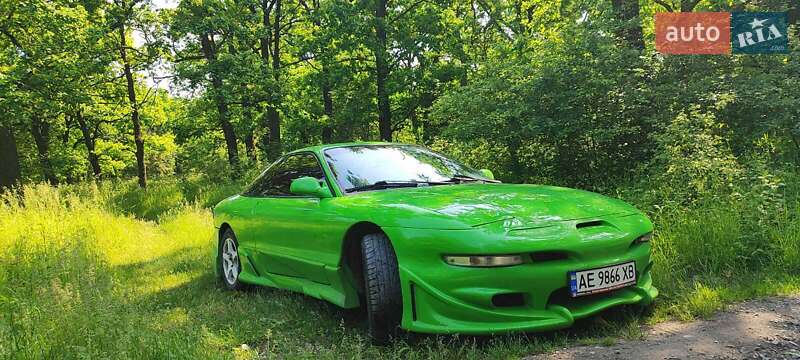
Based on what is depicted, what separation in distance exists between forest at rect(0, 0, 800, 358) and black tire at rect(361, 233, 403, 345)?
0.43 ft

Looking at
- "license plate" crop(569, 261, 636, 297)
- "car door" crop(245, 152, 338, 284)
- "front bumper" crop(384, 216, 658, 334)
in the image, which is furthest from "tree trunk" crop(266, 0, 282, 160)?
"license plate" crop(569, 261, 636, 297)

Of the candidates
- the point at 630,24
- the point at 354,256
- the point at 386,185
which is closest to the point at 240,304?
the point at 354,256

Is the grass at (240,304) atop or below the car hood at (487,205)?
below

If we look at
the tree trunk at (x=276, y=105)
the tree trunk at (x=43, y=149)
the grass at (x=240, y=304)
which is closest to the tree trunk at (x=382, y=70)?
the tree trunk at (x=276, y=105)

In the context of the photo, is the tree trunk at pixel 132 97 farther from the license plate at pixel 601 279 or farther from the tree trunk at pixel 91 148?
the license plate at pixel 601 279

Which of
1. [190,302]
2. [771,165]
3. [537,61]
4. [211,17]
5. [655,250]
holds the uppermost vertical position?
Answer: [211,17]

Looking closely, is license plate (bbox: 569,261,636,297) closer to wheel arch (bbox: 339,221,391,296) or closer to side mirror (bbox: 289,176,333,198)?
wheel arch (bbox: 339,221,391,296)

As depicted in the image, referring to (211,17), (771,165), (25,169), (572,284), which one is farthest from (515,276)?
(25,169)

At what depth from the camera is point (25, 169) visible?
26.1 metres

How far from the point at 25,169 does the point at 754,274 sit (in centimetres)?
3073

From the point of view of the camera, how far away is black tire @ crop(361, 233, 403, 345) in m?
3.16

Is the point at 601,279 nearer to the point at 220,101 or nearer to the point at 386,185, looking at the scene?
the point at 386,185

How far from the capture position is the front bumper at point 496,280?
9.32 feet

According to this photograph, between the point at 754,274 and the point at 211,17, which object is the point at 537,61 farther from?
the point at 211,17
